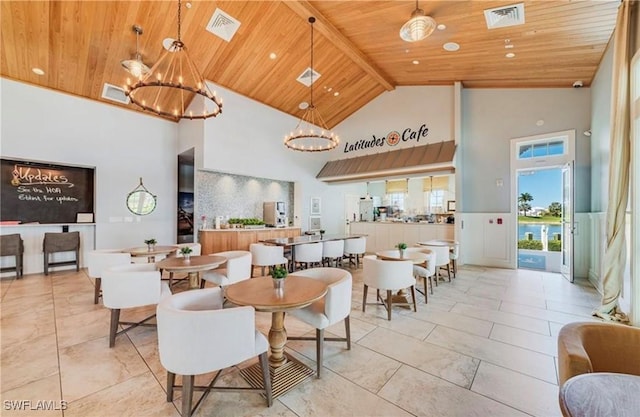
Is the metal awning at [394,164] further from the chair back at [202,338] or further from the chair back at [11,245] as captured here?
the chair back at [11,245]

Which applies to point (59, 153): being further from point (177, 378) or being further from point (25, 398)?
point (177, 378)

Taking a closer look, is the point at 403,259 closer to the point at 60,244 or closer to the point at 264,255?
the point at 264,255

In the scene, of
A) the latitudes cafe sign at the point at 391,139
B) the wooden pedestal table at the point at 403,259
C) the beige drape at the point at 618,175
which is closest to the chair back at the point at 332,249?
the wooden pedestal table at the point at 403,259

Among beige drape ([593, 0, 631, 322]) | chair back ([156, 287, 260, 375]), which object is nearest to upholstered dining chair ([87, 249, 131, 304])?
chair back ([156, 287, 260, 375])

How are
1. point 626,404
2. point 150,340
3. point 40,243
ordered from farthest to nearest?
point 40,243 → point 150,340 → point 626,404

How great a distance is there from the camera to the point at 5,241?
17.0 ft

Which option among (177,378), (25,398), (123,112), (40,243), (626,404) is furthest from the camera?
(123,112)

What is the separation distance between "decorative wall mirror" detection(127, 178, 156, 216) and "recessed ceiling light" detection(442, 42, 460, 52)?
25.9 ft

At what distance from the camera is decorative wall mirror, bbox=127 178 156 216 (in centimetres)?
694

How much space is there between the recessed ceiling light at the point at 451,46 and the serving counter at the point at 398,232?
13.7ft

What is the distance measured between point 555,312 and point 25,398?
577cm

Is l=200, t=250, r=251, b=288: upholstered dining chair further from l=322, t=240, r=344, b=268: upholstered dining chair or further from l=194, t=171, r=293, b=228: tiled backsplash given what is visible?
l=194, t=171, r=293, b=228: tiled backsplash

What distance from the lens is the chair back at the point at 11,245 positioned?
514 centimetres

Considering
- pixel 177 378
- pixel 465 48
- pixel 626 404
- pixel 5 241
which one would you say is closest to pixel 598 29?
pixel 465 48
